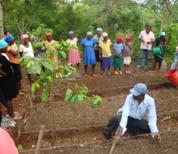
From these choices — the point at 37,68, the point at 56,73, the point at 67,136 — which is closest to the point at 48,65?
the point at 37,68

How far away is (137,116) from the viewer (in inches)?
221

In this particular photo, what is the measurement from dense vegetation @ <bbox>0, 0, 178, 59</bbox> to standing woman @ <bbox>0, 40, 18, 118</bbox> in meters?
4.89

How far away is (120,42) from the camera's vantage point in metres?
9.30

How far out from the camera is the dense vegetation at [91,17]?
11.7m

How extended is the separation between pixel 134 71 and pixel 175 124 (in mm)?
3685

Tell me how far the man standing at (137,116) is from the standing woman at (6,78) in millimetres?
1647

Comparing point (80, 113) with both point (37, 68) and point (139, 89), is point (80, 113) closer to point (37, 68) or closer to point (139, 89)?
point (139, 89)

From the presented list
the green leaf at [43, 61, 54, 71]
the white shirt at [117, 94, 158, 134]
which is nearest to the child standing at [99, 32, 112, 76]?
the white shirt at [117, 94, 158, 134]

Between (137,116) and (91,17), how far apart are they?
9.44m

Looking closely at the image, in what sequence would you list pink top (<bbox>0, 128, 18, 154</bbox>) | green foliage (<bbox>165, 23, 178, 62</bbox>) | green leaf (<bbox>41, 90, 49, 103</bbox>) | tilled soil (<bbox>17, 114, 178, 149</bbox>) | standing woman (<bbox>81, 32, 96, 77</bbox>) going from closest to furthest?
pink top (<bbox>0, 128, 18, 154</bbox>), green leaf (<bbox>41, 90, 49, 103</bbox>), tilled soil (<bbox>17, 114, 178, 149</bbox>), standing woman (<bbox>81, 32, 96, 77</bbox>), green foliage (<bbox>165, 23, 178, 62</bbox>)

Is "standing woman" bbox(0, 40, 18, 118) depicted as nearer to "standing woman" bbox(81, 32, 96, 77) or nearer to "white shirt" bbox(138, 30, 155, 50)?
"standing woman" bbox(81, 32, 96, 77)

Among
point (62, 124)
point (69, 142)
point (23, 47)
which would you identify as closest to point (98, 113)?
point (62, 124)

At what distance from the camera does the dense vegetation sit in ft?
38.2

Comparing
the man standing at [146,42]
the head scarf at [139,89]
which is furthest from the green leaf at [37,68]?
the man standing at [146,42]
